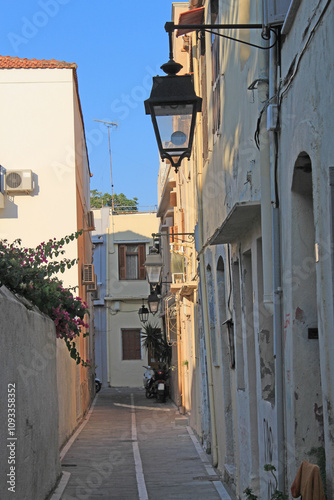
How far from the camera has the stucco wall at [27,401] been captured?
7355 millimetres

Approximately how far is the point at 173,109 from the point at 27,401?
12.3ft

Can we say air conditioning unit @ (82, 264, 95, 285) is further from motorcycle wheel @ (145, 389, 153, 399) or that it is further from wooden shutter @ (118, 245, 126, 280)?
wooden shutter @ (118, 245, 126, 280)

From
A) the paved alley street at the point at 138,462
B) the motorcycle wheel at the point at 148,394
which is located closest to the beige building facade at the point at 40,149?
the paved alley street at the point at 138,462

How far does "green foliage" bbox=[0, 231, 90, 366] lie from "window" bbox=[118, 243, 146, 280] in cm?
2792

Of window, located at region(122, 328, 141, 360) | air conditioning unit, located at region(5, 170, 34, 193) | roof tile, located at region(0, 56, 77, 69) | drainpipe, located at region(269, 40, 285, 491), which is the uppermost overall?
roof tile, located at region(0, 56, 77, 69)

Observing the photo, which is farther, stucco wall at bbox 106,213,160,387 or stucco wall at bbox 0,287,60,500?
stucco wall at bbox 106,213,160,387

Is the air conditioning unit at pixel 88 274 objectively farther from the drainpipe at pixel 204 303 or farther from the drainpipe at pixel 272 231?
the drainpipe at pixel 272 231

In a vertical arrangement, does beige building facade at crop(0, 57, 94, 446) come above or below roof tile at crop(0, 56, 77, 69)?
below

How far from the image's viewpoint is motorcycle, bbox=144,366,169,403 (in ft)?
92.2

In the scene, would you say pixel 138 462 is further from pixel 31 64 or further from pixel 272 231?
pixel 31 64

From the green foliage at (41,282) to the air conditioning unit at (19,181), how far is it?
9.90m

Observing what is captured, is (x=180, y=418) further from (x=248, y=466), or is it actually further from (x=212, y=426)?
(x=248, y=466)

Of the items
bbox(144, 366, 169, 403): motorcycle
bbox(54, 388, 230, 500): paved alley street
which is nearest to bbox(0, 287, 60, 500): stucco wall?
bbox(54, 388, 230, 500): paved alley street

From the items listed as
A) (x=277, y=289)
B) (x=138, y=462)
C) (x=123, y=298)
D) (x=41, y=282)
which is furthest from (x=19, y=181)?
(x=123, y=298)
